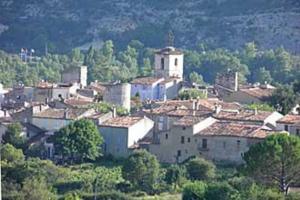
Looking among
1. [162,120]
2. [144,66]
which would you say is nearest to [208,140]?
[162,120]

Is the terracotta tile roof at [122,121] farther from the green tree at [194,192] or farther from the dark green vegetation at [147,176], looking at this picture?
the green tree at [194,192]

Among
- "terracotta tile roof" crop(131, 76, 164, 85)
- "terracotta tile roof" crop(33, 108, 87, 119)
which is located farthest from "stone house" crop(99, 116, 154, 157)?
"terracotta tile roof" crop(131, 76, 164, 85)

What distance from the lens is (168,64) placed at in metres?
58.1

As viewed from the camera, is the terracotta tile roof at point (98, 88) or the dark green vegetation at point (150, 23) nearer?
the terracotta tile roof at point (98, 88)

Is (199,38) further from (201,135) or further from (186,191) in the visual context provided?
(186,191)

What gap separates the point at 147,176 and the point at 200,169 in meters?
1.60

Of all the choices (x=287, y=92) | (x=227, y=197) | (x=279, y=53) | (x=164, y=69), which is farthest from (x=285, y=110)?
(x=279, y=53)

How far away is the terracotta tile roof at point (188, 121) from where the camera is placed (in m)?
40.8

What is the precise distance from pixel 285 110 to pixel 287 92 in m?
1.68

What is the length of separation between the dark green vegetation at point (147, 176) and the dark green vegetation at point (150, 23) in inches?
1921

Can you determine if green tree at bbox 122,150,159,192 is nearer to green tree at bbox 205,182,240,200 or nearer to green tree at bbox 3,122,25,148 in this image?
green tree at bbox 205,182,240,200

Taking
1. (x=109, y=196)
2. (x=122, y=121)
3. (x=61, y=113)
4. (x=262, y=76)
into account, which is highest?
(x=262, y=76)

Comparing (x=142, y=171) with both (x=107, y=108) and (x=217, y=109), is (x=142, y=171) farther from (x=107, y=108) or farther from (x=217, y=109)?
(x=107, y=108)

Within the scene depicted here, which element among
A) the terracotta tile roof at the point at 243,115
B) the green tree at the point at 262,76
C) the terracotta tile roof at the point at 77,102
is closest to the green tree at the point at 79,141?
the terracotta tile roof at the point at 243,115
